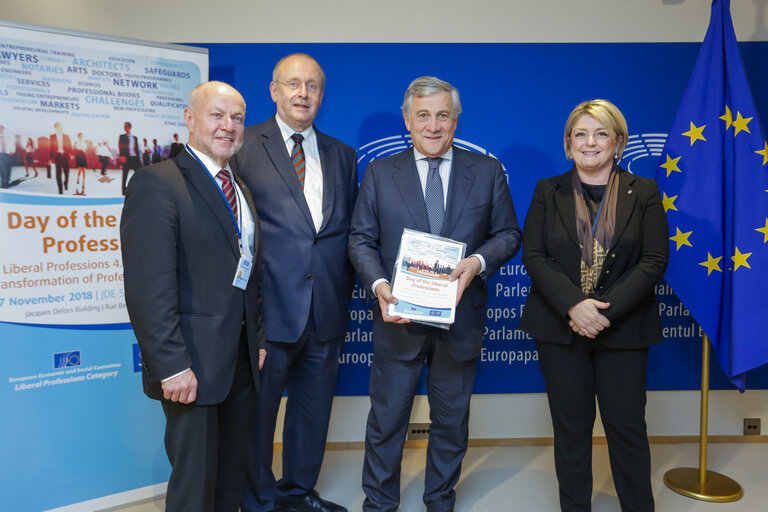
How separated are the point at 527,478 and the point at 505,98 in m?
2.26

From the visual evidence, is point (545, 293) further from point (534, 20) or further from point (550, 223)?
point (534, 20)

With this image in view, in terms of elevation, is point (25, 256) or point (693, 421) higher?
point (25, 256)

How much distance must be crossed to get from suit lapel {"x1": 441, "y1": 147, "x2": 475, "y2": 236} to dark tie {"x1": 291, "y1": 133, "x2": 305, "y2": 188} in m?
0.68

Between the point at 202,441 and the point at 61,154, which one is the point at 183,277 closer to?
the point at 202,441

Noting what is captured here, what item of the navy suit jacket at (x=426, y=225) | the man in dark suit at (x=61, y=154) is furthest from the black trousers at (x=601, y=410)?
the man in dark suit at (x=61, y=154)

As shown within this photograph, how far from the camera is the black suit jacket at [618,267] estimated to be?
238 centimetres

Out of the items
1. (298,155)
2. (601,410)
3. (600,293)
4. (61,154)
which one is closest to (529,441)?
(601,410)

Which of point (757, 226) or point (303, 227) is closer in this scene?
point (303, 227)

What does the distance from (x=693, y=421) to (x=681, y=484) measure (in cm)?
75

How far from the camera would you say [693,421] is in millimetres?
3773

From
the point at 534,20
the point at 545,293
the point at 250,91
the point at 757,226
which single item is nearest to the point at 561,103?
the point at 534,20

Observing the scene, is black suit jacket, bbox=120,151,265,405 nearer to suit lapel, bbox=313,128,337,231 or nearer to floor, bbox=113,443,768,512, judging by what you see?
suit lapel, bbox=313,128,337,231

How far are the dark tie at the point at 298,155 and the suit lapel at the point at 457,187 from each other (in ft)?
2.24

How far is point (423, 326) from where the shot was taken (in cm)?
258
